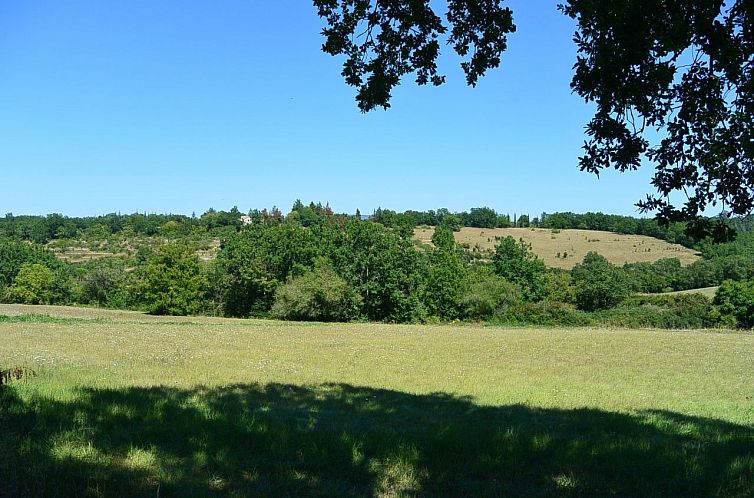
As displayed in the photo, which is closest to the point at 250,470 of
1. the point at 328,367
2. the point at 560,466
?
the point at 560,466

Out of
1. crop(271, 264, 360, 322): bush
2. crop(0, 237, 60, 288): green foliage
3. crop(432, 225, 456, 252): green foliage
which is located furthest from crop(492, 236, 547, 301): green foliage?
crop(0, 237, 60, 288): green foliage

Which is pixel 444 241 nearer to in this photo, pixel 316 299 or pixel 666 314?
pixel 316 299

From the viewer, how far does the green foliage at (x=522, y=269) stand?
8438 cm

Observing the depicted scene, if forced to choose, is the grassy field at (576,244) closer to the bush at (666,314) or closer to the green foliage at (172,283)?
the bush at (666,314)

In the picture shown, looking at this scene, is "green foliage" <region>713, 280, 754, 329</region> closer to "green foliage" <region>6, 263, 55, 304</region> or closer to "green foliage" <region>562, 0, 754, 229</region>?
"green foliage" <region>562, 0, 754, 229</region>

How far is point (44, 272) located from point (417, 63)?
9494 cm

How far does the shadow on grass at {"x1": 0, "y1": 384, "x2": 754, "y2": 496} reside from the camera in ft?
16.0

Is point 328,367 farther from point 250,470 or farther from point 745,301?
point 745,301

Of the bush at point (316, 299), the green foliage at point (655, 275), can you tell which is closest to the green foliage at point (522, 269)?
the green foliage at point (655, 275)

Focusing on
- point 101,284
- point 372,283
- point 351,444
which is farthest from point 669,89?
point 101,284

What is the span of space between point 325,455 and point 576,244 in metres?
128

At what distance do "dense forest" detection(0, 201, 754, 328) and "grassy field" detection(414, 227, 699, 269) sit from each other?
11913 millimetres

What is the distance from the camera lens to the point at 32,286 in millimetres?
85000

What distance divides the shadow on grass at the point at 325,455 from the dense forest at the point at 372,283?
2265 inches
